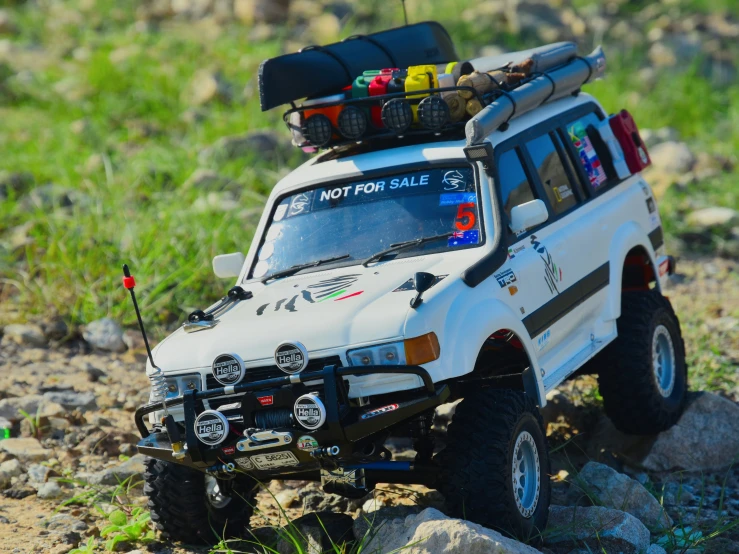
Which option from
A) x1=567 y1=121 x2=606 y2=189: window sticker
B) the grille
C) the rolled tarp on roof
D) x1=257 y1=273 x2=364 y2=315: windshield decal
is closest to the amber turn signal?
the grille

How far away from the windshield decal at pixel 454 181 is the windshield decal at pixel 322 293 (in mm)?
713

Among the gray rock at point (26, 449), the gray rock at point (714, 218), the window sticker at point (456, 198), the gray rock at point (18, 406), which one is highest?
the window sticker at point (456, 198)

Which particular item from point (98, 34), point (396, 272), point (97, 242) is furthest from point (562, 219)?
point (98, 34)

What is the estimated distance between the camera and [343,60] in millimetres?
6379

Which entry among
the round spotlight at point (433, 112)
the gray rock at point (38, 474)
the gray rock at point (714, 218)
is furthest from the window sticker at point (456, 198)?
the gray rock at point (714, 218)

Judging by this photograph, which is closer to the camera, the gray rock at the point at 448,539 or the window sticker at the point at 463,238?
the gray rock at the point at 448,539

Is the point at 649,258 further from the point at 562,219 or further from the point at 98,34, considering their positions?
the point at 98,34

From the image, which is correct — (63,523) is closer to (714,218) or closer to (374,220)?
(374,220)

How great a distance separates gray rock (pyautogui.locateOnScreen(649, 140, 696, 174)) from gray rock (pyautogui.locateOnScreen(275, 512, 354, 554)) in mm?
8124

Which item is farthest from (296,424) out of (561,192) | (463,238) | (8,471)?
(8,471)

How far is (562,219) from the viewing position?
597 centimetres

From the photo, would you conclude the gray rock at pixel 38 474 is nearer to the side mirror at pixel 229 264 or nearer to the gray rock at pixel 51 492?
the gray rock at pixel 51 492

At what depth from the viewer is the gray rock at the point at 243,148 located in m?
11.3

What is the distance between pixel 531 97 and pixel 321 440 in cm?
242
